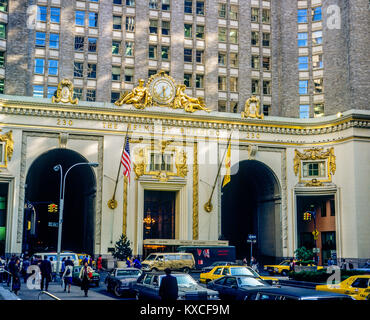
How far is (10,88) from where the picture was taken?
51.9m

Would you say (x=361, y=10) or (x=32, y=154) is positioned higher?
(x=361, y=10)

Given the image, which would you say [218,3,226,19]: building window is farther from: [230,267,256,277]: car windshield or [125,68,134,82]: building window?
[230,267,256,277]: car windshield

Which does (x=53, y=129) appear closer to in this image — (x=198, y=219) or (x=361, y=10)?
(x=198, y=219)

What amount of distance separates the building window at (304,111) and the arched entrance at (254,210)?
341 inches

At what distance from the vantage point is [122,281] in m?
26.7

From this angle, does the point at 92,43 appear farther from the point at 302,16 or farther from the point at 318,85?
the point at 318,85

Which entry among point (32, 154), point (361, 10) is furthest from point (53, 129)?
point (361, 10)

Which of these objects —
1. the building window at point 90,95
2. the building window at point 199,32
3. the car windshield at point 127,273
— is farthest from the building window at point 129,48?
the car windshield at point 127,273

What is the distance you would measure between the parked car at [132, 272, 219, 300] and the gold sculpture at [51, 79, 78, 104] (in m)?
30.3

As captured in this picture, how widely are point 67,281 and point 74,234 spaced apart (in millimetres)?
30209

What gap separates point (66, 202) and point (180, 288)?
4342 cm

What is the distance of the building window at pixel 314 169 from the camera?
55000 millimetres

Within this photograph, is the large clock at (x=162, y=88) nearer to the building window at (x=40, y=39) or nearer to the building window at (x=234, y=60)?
the building window at (x=234, y=60)

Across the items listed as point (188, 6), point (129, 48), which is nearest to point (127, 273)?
point (129, 48)
